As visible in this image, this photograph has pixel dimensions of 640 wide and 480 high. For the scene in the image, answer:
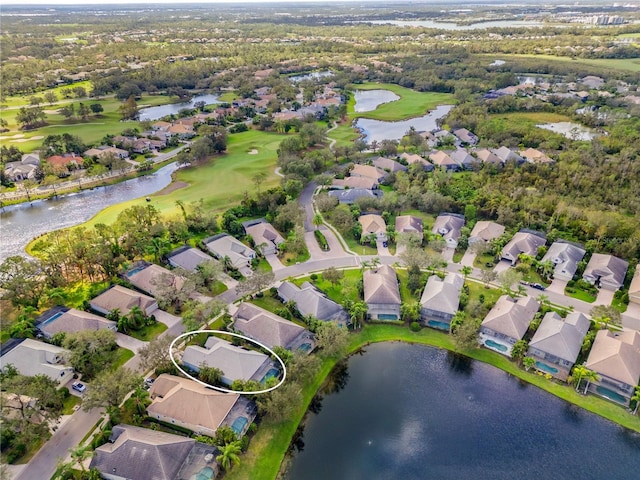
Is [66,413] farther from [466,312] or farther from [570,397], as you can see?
[570,397]

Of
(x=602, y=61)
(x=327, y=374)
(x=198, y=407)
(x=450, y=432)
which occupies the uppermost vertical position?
(x=602, y=61)

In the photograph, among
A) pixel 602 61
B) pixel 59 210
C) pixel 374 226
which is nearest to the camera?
pixel 374 226

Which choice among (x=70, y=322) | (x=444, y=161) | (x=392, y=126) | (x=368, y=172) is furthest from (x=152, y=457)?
(x=392, y=126)

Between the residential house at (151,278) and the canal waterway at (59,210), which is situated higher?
the residential house at (151,278)

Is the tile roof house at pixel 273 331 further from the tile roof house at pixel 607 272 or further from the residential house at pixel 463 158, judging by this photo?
the residential house at pixel 463 158

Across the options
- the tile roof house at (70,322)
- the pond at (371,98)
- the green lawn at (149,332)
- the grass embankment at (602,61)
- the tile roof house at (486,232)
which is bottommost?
the pond at (371,98)

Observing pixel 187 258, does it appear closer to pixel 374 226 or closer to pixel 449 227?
pixel 374 226

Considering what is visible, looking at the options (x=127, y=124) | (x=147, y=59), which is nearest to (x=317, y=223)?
(x=127, y=124)

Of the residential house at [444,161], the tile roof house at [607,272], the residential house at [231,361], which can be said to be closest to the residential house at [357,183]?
the residential house at [444,161]
